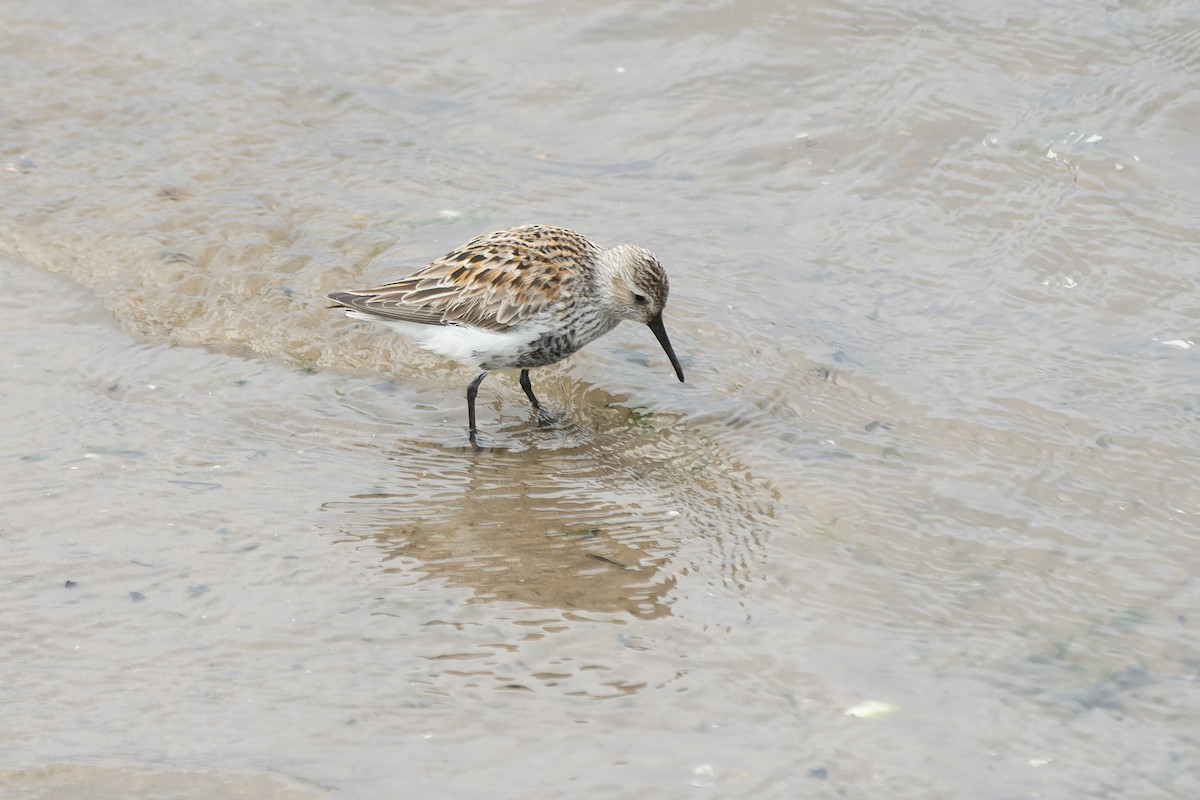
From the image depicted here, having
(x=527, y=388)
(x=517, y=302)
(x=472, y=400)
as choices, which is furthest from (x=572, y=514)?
(x=517, y=302)

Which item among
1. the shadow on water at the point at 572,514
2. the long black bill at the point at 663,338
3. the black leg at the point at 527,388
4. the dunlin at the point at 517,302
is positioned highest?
the dunlin at the point at 517,302

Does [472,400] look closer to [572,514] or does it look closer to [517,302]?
[517,302]

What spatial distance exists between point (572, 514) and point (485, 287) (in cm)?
160

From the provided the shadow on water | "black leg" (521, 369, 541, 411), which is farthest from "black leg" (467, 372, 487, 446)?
"black leg" (521, 369, 541, 411)

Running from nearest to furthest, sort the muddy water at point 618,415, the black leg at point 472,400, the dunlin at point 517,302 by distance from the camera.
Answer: the muddy water at point 618,415 → the black leg at point 472,400 → the dunlin at point 517,302

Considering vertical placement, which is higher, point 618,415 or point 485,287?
point 485,287

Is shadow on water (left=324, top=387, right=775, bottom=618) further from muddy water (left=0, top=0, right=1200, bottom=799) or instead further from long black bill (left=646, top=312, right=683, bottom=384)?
long black bill (left=646, top=312, right=683, bottom=384)

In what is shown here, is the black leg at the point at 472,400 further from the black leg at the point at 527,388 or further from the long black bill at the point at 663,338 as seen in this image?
the long black bill at the point at 663,338

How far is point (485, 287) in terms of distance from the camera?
23.8ft

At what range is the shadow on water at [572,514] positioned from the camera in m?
5.67

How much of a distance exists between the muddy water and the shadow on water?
0.03 m

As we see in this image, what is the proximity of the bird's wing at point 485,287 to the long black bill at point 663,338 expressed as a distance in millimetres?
516

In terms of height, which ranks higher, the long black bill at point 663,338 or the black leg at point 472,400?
the long black bill at point 663,338

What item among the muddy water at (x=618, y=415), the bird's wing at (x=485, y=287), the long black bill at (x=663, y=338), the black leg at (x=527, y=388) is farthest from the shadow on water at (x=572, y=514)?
the bird's wing at (x=485, y=287)
